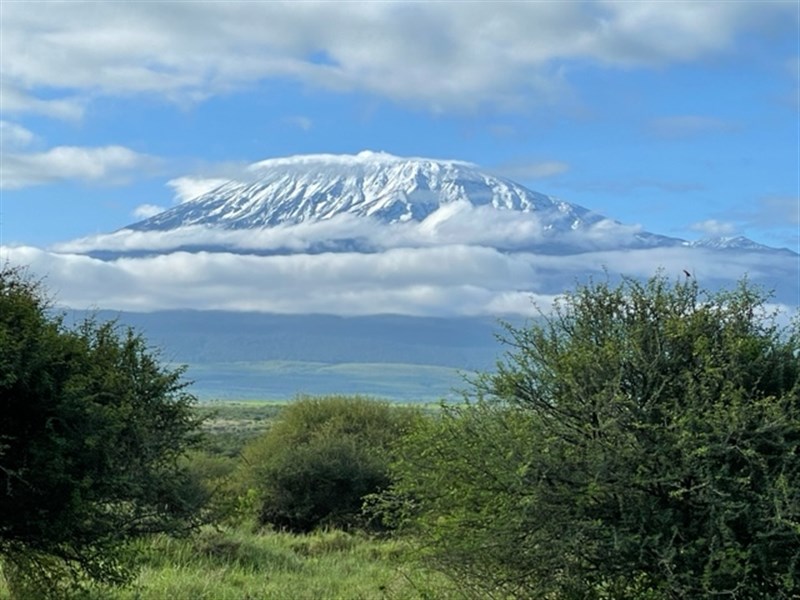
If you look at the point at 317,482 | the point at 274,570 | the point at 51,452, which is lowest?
the point at 317,482

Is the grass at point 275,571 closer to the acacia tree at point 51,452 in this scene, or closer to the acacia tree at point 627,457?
the acacia tree at point 51,452

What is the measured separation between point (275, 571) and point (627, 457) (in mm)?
8239

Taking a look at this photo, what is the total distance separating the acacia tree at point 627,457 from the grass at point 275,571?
4.61 ft

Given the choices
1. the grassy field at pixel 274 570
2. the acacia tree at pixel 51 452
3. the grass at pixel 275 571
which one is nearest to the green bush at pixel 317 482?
the grassy field at pixel 274 570

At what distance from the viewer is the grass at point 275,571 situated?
46.1 feet

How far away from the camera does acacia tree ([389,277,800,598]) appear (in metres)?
10.8

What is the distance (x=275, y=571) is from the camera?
57.7 ft

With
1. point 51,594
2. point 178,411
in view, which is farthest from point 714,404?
point 178,411

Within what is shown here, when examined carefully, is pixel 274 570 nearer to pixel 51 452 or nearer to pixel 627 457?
Answer: pixel 51 452

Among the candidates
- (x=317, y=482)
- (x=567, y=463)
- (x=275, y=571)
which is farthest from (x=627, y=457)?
(x=317, y=482)

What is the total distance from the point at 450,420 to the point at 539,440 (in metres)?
1.46

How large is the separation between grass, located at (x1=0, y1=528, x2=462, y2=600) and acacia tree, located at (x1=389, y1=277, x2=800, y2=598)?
1.40 m

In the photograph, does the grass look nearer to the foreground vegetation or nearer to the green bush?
the foreground vegetation

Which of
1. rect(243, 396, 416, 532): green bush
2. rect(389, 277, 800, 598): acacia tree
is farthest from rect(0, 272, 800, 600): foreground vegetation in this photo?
rect(243, 396, 416, 532): green bush
